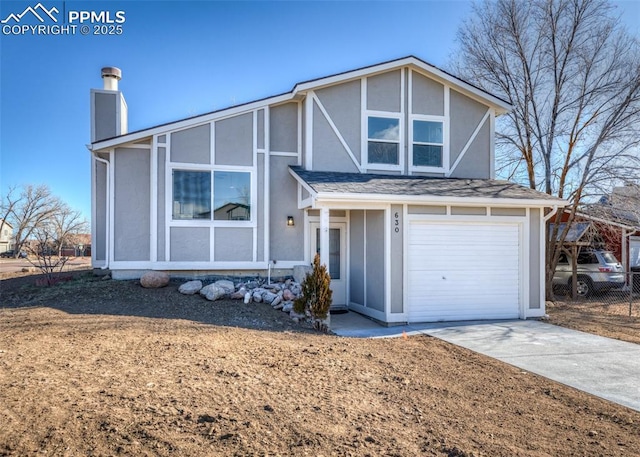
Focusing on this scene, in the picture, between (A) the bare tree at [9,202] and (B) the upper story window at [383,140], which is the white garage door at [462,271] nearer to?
(B) the upper story window at [383,140]

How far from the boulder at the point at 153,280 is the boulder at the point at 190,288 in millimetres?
449

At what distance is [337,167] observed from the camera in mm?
10531

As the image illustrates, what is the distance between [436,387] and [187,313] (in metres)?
5.10

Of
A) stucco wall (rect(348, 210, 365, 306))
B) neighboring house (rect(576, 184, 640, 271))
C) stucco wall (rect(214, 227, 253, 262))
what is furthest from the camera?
neighboring house (rect(576, 184, 640, 271))

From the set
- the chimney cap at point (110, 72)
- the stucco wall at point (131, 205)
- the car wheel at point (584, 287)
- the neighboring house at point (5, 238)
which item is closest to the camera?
the stucco wall at point (131, 205)

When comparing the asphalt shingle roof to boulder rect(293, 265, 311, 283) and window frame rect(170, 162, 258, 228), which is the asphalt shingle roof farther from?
boulder rect(293, 265, 311, 283)

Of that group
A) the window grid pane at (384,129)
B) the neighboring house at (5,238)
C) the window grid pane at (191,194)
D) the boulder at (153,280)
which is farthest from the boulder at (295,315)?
the neighboring house at (5,238)

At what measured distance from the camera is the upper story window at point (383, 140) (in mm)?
10789

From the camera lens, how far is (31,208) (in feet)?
140

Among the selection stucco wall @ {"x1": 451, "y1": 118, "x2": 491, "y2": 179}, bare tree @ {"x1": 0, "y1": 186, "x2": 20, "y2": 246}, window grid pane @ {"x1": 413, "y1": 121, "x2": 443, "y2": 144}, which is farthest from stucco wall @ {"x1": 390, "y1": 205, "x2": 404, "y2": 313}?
bare tree @ {"x1": 0, "y1": 186, "x2": 20, "y2": 246}

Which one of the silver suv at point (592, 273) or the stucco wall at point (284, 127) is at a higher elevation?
the stucco wall at point (284, 127)

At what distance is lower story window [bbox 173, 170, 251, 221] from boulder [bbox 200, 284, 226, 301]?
6.03 ft

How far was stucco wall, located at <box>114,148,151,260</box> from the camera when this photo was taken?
32.4 feet

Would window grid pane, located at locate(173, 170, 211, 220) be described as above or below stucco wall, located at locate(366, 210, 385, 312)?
above
